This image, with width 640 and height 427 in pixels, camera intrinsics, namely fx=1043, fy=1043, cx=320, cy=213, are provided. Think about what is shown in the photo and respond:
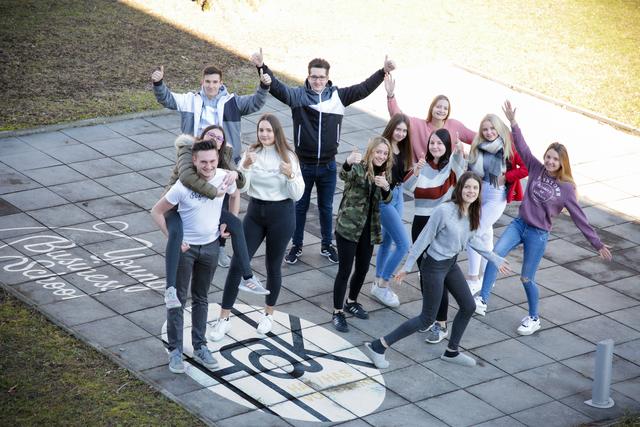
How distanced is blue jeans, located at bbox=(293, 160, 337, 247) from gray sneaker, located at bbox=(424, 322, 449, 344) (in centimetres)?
202

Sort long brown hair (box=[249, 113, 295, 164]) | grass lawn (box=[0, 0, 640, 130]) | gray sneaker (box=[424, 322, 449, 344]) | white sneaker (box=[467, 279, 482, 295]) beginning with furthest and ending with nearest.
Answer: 1. grass lawn (box=[0, 0, 640, 130])
2. white sneaker (box=[467, 279, 482, 295])
3. gray sneaker (box=[424, 322, 449, 344])
4. long brown hair (box=[249, 113, 295, 164])

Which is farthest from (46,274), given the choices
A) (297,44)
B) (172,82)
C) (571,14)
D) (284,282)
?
(571,14)

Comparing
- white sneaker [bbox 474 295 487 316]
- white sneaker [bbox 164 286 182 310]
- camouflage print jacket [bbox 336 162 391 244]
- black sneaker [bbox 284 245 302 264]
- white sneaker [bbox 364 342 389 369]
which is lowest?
white sneaker [bbox 364 342 389 369]

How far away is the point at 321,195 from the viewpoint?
1155cm

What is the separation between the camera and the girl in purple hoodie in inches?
398

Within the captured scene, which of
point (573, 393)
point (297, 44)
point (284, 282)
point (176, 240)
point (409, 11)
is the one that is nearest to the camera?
point (176, 240)

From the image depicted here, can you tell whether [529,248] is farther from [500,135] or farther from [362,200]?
[362,200]

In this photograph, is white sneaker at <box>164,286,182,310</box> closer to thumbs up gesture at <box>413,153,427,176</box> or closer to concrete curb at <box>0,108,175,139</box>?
thumbs up gesture at <box>413,153,427,176</box>

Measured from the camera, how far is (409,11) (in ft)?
78.1

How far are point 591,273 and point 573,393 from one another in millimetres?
2903

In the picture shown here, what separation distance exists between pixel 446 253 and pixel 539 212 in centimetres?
154

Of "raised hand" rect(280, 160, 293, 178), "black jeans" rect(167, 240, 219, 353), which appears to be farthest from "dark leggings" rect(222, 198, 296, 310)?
"black jeans" rect(167, 240, 219, 353)

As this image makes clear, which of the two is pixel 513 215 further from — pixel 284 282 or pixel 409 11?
pixel 409 11

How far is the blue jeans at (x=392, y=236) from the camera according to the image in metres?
10.3
